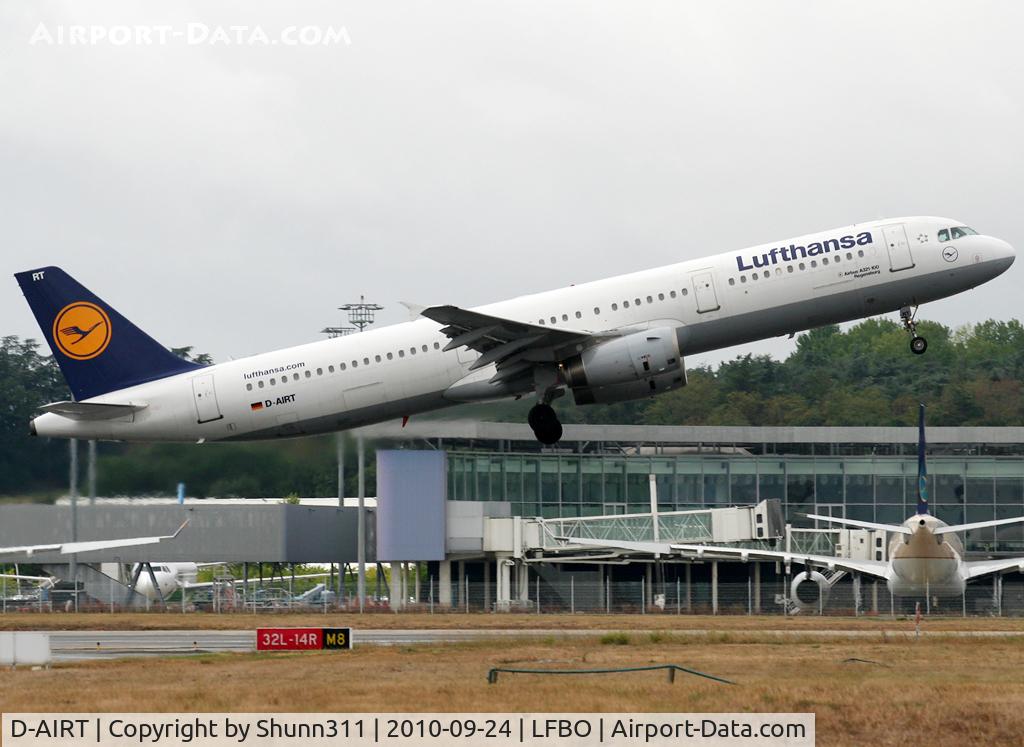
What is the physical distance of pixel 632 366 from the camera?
39188 mm

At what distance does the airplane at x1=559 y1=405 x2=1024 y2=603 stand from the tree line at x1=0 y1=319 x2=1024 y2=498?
8302 millimetres

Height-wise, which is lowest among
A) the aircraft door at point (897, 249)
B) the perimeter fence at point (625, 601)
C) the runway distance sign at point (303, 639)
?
the perimeter fence at point (625, 601)

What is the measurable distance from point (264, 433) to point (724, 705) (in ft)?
67.2

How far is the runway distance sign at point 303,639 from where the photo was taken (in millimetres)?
39500

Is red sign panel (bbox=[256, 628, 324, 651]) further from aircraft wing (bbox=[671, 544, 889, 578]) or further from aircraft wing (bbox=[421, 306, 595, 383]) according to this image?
aircraft wing (bbox=[671, 544, 889, 578])

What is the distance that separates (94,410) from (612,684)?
65.5 feet

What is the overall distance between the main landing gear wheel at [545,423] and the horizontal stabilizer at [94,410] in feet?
35.7

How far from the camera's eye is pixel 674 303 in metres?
39.9

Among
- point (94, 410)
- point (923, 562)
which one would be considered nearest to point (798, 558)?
point (923, 562)

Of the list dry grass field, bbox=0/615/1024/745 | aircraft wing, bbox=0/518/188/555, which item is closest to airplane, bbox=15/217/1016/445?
dry grass field, bbox=0/615/1024/745

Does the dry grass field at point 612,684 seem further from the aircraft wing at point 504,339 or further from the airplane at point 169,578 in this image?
the airplane at point 169,578

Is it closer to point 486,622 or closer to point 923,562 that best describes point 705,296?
point 486,622

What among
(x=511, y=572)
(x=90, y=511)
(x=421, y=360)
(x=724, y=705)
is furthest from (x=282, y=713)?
(x=511, y=572)

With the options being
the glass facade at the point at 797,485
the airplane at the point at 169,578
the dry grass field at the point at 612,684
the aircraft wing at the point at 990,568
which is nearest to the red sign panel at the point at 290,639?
the dry grass field at the point at 612,684
